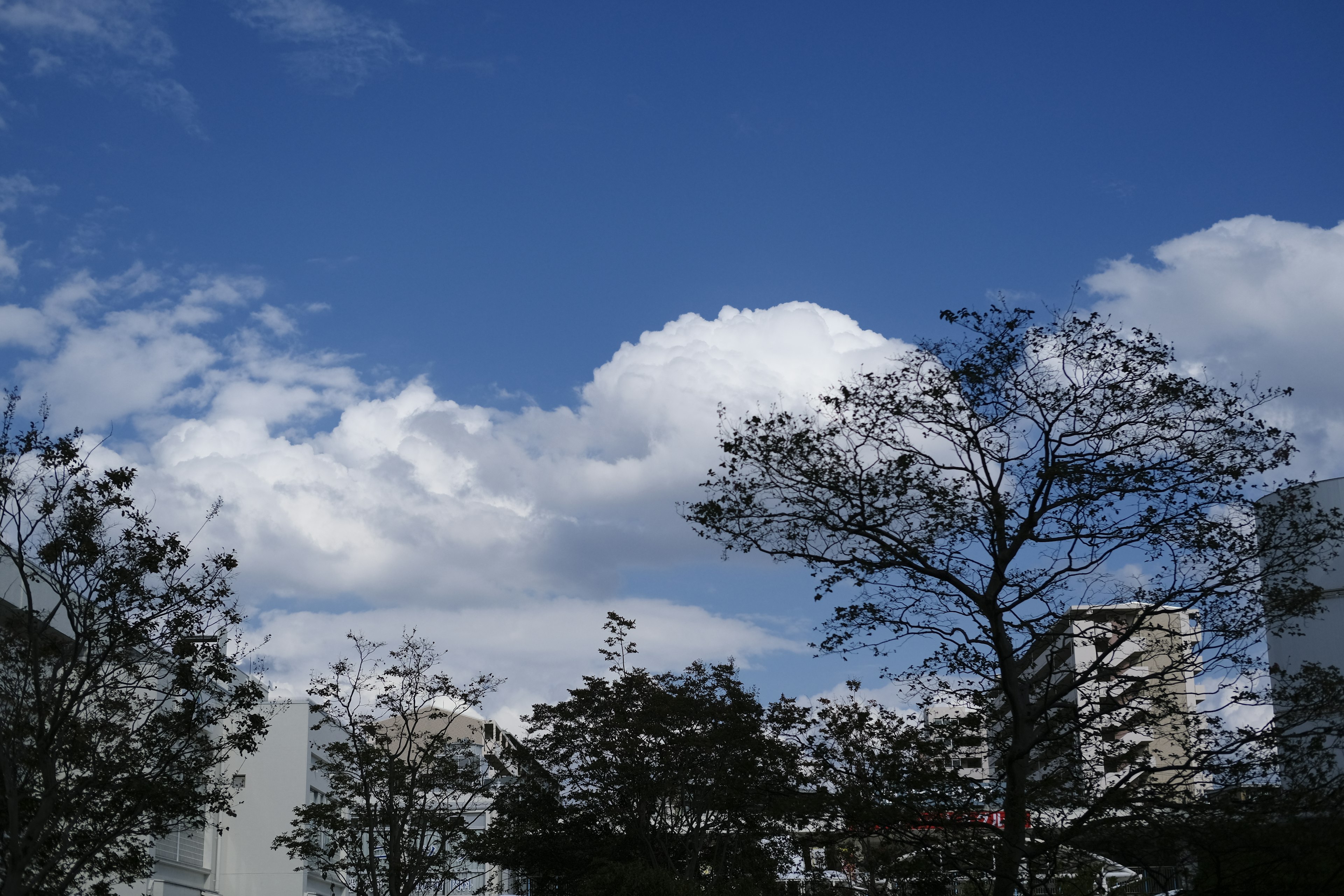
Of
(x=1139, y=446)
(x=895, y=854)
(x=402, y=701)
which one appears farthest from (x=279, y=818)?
(x=1139, y=446)

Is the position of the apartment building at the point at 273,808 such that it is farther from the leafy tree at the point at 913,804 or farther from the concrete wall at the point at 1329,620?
the leafy tree at the point at 913,804

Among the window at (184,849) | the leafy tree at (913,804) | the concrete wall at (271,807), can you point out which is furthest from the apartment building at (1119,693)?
the concrete wall at (271,807)

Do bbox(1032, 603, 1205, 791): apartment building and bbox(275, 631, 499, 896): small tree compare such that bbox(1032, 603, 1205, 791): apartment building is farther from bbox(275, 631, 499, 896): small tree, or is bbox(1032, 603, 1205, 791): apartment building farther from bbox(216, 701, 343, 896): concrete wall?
bbox(216, 701, 343, 896): concrete wall

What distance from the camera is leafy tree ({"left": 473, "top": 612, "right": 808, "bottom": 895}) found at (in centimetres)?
2561

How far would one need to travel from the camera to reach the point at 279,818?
41.2 metres

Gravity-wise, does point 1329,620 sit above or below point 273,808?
above

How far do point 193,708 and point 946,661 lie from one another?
9206 millimetres

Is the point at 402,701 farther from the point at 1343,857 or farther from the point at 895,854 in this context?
the point at 1343,857

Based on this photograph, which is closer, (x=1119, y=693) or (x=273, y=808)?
(x=1119, y=693)

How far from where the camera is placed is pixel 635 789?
86.8ft

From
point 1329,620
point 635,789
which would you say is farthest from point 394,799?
point 1329,620

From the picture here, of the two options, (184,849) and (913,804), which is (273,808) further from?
(913,804)

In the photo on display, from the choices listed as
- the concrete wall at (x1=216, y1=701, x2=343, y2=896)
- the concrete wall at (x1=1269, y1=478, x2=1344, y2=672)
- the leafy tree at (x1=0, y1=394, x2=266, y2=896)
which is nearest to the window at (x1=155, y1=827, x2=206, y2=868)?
the concrete wall at (x1=216, y1=701, x2=343, y2=896)

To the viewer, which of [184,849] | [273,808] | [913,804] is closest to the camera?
[913,804]
